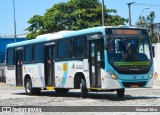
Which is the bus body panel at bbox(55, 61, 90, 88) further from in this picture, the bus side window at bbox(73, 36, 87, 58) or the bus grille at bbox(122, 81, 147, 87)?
the bus grille at bbox(122, 81, 147, 87)

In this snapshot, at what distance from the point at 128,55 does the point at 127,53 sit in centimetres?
9

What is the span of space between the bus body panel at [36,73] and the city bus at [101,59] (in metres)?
0.76

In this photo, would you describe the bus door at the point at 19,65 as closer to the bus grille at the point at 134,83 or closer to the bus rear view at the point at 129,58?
the bus rear view at the point at 129,58

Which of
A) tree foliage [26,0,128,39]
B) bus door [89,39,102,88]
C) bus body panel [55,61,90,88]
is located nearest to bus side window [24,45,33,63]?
bus body panel [55,61,90,88]

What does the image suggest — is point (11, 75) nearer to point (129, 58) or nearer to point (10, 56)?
point (10, 56)

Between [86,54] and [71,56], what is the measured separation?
140 cm

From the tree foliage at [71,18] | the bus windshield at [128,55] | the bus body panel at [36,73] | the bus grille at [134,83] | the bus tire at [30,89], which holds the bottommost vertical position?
the bus tire at [30,89]

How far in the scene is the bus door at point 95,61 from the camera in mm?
17406

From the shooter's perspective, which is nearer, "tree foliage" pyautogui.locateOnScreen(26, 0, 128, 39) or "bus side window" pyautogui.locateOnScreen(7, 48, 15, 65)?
"bus side window" pyautogui.locateOnScreen(7, 48, 15, 65)

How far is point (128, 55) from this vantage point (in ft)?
56.6

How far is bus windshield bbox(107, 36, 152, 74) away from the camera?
17.1m

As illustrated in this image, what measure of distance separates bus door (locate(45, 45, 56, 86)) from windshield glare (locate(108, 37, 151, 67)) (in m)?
4.57

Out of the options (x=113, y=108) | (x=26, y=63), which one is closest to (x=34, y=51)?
(x=26, y=63)

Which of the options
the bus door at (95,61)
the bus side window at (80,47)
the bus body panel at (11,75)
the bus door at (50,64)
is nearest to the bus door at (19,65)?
the bus body panel at (11,75)
